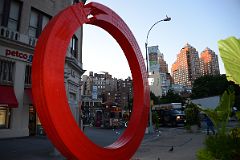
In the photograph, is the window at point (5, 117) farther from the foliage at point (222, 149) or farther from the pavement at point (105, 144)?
the foliage at point (222, 149)

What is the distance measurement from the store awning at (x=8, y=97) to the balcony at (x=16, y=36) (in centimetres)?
382

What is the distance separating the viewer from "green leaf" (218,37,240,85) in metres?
2.96

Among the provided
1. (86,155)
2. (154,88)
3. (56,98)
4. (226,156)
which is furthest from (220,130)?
(154,88)

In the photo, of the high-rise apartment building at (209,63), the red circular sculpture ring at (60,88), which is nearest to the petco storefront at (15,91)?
the red circular sculpture ring at (60,88)

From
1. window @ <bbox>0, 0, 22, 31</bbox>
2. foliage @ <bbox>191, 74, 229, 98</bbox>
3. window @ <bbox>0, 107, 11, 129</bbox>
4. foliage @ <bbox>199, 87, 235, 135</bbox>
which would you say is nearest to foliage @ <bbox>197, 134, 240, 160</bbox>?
foliage @ <bbox>199, 87, 235, 135</bbox>

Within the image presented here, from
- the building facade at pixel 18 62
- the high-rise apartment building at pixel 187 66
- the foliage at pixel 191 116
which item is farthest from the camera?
the high-rise apartment building at pixel 187 66

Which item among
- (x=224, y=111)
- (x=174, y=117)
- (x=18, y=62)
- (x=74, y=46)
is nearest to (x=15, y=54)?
(x=18, y=62)

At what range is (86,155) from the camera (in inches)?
216

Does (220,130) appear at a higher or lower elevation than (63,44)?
lower

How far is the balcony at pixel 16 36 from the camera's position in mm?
18748

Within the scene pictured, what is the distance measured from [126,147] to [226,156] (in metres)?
3.49

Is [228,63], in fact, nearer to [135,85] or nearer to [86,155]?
[86,155]

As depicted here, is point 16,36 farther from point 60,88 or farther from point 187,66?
point 187,66

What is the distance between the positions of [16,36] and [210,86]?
2251 inches
